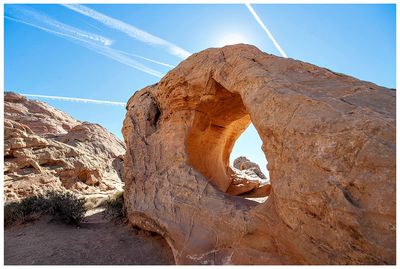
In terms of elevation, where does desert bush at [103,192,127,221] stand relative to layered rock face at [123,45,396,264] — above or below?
below

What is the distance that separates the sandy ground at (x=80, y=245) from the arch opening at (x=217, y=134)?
91.7 inches

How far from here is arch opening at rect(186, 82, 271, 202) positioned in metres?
7.93

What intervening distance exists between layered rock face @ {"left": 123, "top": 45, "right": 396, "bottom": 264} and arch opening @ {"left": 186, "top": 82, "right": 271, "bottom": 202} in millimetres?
76

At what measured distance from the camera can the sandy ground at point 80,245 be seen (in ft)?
18.6

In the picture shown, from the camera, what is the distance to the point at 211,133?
29.7 feet

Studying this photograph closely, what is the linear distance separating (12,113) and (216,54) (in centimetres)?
2897

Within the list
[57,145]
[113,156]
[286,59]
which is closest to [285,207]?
[286,59]

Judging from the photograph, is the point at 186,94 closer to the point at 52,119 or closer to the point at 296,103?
the point at 296,103

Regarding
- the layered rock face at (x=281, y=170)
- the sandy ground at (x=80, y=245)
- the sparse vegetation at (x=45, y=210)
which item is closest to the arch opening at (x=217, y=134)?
the layered rock face at (x=281, y=170)

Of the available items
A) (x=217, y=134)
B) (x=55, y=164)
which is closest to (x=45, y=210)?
(x=217, y=134)

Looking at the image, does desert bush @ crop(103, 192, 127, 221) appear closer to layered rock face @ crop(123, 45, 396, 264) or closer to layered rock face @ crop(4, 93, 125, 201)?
layered rock face @ crop(123, 45, 396, 264)

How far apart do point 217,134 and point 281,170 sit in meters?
5.04

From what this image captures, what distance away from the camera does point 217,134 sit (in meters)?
9.35

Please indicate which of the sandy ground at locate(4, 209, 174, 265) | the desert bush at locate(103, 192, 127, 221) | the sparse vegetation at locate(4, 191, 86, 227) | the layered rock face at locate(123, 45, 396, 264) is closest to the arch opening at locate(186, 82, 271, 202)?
the layered rock face at locate(123, 45, 396, 264)
